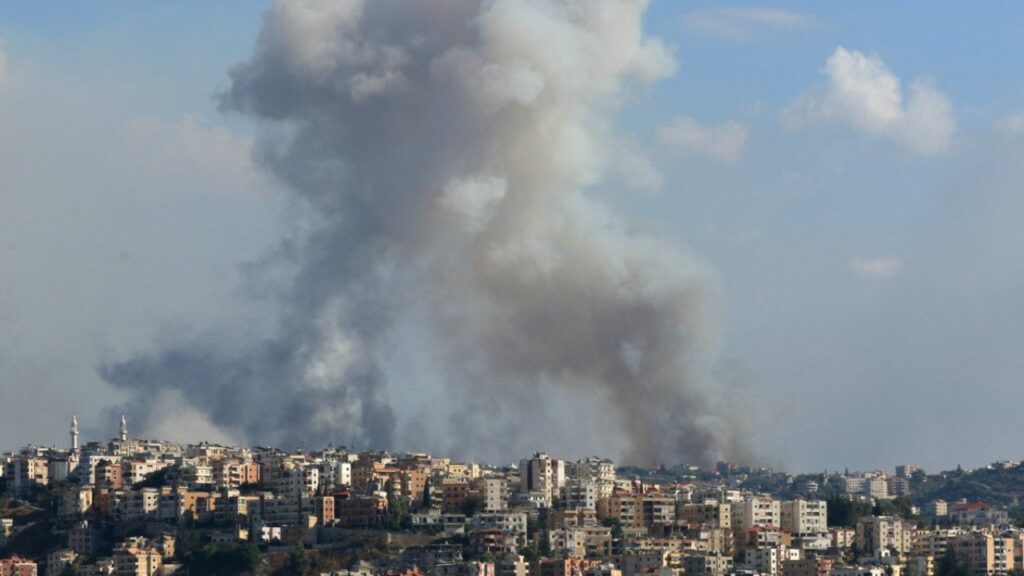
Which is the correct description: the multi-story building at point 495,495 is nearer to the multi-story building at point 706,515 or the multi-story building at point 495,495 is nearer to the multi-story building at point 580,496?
the multi-story building at point 580,496

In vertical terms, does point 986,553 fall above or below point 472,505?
below

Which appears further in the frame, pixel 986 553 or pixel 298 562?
pixel 986 553

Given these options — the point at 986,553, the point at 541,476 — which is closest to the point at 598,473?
the point at 541,476

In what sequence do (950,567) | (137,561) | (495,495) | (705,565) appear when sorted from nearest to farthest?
1. (705,565)
2. (137,561)
3. (950,567)
4. (495,495)

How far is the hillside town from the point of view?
67500 mm

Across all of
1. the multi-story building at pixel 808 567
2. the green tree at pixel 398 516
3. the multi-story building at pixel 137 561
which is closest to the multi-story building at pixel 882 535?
the multi-story building at pixel 808 567

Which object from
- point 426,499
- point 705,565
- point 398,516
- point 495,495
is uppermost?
point 495,495

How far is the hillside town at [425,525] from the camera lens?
2657 inches

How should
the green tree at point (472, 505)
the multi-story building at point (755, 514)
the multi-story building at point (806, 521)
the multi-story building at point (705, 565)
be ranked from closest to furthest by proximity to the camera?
1. the multi-story building at point (705, 565)
2. the multi-story building at point (806, 521)
3. the green tree at point (472, 505)
4. the multi-story building at point (755, 514)

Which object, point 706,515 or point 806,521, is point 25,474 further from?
point 806,521

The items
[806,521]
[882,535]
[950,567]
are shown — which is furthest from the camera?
[806,521]

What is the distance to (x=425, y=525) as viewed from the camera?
70875 mm

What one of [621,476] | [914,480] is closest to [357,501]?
[621,476]

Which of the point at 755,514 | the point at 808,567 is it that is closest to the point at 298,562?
the point at 808,567
